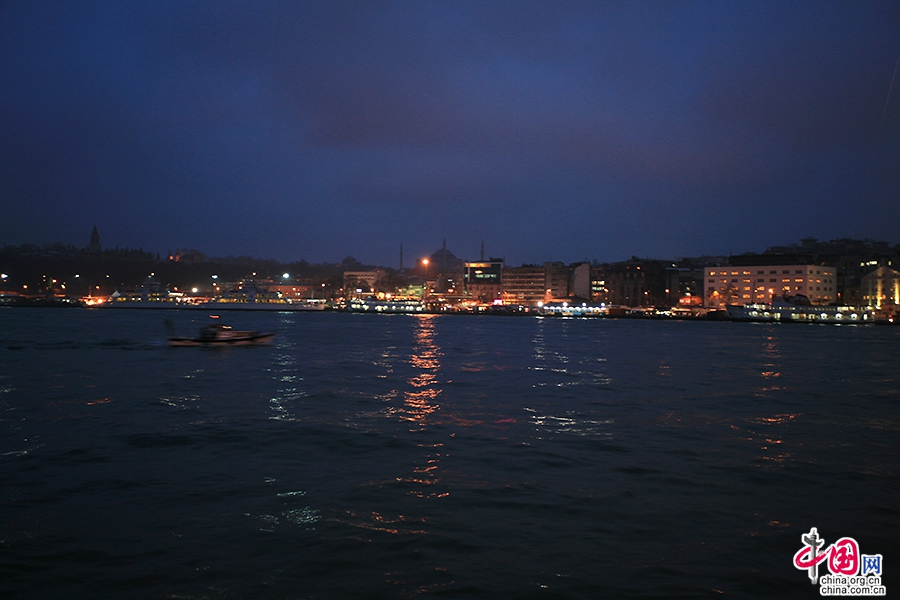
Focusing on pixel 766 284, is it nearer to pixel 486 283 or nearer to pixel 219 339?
pixel 486 283

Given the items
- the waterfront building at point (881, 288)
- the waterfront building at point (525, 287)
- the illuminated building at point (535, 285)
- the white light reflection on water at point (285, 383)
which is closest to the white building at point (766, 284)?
the waterfront building at point (881, 288)

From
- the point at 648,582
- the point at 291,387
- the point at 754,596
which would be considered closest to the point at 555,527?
the point at 648,582

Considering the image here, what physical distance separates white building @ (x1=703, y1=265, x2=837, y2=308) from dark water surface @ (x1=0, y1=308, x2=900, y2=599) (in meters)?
83.0

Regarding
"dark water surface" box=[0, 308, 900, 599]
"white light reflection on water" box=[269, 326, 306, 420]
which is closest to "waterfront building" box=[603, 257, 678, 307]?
"white light reflection on water" box=[269, 326, 306, 420]

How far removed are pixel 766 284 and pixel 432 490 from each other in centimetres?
9710

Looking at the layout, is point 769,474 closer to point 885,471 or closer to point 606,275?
point 885,471

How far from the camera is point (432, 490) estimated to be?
264 inches

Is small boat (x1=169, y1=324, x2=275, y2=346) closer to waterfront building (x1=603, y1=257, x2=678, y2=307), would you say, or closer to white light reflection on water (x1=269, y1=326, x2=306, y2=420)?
white light reflection on water (x1=269, y1=326, x2=306, y2=420)

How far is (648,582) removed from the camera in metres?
→ 4.50

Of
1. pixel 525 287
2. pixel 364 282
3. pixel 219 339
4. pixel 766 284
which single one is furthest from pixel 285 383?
pixel 364 282

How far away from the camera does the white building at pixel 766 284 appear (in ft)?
→ 289

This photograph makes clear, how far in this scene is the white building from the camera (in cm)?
8800

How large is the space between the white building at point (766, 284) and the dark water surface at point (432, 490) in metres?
83.0

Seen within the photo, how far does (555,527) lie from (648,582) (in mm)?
1205
